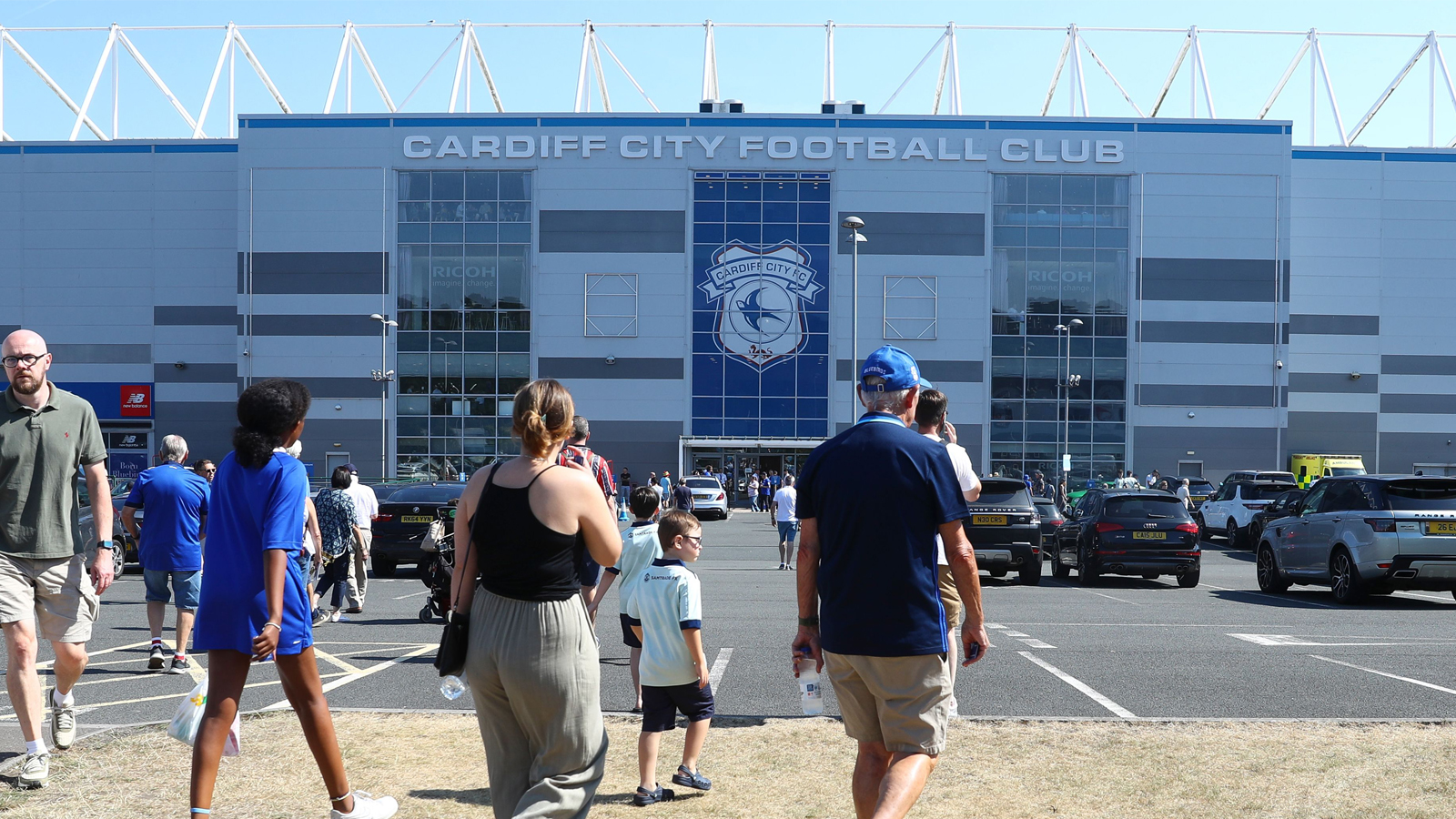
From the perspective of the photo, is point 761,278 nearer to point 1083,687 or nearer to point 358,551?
point 358,551

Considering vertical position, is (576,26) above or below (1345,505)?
above

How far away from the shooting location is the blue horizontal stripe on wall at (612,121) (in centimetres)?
4753

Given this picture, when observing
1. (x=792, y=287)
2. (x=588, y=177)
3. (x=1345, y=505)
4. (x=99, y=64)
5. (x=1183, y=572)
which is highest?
(x=99, y=64)

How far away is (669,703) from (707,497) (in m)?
33.4

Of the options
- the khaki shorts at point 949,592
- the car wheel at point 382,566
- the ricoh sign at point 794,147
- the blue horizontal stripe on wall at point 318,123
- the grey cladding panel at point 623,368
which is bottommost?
the car wheel at point 382,566

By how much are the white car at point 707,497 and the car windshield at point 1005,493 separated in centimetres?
2137

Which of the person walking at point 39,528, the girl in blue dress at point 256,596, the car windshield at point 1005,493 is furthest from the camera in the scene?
the car windshield at point 1005,493

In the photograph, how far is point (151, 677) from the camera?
831cm

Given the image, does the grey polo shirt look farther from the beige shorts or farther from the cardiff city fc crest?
the cardiff city fc crest

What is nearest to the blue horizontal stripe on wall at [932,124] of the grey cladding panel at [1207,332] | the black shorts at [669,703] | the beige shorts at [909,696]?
the grey cladding panel at [1207,332]

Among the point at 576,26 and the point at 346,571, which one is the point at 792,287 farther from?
the point at 346,571

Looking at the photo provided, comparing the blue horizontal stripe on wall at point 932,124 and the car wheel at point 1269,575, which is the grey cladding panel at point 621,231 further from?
the car wheel at point 1269,575

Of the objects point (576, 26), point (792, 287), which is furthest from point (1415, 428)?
point (576, 26)

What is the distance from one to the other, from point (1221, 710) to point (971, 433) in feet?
134
